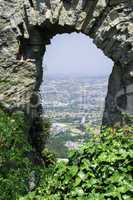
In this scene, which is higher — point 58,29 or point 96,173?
point 58,29

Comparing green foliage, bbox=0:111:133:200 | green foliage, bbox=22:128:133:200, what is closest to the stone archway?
green foliage, bbox=0:111:133:200

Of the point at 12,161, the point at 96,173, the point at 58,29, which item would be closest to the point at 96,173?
the point at 96,173

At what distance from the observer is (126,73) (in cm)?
1496

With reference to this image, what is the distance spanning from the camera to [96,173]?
255 inches

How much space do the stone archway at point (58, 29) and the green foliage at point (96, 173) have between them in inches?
305

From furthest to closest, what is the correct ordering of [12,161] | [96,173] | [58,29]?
[58,29] → [12,161] → [96,173]

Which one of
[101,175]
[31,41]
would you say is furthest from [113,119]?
[101,175]

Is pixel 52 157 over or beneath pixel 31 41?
beneath

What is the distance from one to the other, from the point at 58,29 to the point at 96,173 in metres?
10.9

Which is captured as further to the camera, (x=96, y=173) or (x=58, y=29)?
(x=58, y=29)

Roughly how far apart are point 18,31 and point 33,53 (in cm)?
162

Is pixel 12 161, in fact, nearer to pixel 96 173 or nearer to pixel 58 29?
pixel 58 29

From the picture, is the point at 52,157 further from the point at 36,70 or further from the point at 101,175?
the point at 101,175

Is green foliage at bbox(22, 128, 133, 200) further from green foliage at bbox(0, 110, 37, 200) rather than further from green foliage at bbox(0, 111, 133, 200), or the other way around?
green foliage at bbox(0, 110, 37, 200)
